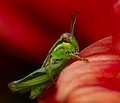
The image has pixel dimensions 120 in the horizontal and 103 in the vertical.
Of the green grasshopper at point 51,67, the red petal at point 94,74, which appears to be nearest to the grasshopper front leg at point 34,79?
the green grasshopper at point 51,67

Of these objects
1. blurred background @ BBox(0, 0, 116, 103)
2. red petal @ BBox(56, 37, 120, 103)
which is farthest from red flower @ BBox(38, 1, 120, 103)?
blurred background @ BBox(0, 0, 116, 103)

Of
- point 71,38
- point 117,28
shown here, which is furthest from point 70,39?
point 117,28

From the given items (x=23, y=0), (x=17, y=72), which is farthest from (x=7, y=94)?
(x=23, y=0)

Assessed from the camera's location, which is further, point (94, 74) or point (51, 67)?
point (51, 67)

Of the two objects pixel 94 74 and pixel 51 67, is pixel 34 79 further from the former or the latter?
pixel 94 74

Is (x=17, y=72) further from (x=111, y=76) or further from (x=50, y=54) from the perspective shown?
(x=111, y=76)
